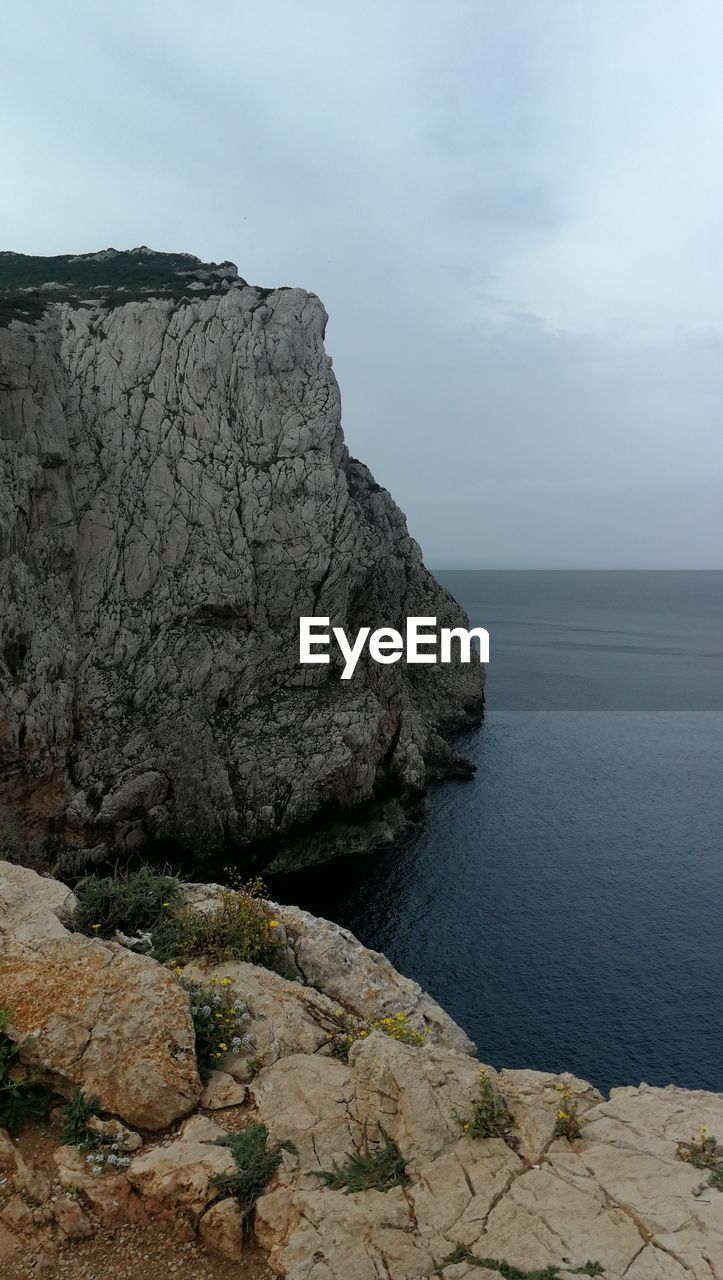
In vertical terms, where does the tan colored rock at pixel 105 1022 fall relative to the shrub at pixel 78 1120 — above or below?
above

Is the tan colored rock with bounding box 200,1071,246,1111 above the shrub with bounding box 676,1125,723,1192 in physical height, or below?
below

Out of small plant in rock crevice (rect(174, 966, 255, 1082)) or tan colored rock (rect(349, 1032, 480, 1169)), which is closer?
tan colored rock (rect(349, 1032, 480, 1169))

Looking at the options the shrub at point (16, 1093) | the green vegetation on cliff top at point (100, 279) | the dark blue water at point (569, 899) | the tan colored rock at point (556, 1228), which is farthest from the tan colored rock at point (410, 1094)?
the green vegetation on cliff top at point (100, 279)

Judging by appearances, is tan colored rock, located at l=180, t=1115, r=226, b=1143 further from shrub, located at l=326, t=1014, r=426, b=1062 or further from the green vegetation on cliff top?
the green vegetation on cliff top

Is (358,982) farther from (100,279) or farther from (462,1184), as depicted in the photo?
(100,279)

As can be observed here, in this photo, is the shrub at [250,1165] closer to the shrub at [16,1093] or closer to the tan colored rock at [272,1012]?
the tan colored rock at [272,1012]

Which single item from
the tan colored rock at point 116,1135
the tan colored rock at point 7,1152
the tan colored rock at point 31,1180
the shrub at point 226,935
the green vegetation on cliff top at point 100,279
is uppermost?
the green vegetation on cliff top at point 100,279

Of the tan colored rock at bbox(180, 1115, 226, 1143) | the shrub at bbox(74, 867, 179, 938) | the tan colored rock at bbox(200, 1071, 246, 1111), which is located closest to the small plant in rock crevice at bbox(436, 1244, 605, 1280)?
the tan colored rock at bbox(180, 1115, 226, 1143)
